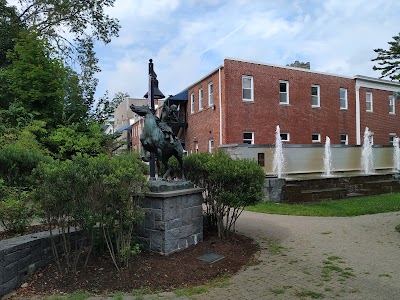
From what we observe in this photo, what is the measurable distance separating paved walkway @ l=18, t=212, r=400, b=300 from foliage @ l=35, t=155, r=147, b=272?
110 centimetres

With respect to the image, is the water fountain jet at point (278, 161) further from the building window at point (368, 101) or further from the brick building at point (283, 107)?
the building window at point (368, 101)

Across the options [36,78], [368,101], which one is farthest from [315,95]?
[36,78]

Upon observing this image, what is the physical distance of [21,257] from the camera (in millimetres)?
4629

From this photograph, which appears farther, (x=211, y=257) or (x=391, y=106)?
(x=391, y=106)

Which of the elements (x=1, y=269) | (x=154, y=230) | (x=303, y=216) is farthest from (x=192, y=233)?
(x=303, y=216)

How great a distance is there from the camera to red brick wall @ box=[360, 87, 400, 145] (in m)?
25.9

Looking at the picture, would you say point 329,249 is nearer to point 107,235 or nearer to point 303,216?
point 303,216

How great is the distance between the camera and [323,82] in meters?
23.9

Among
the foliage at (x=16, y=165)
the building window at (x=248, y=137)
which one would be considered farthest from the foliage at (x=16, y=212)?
the building window at (x=248, y=137)

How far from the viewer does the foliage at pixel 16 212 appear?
18.6ft

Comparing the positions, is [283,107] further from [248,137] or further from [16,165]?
[16,165]

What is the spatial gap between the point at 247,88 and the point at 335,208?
11.6 m

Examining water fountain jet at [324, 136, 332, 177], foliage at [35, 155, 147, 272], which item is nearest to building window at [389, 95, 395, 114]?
water fountain jet at [324, 136, 332, 177]

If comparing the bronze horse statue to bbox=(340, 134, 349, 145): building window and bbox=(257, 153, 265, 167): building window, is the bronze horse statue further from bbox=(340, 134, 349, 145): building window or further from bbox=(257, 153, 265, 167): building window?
bbox=(340, 134, 349, 145): building window
